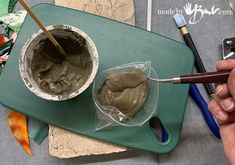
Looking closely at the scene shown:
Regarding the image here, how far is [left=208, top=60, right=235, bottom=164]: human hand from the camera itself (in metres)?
0.55

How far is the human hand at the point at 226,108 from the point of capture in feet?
1.79

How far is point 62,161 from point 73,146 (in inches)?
1.7

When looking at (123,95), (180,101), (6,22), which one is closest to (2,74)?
(6,22)

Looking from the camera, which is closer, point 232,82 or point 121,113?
point 232,82

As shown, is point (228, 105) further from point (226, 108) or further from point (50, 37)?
point (50, 37)

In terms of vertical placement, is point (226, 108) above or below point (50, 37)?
below

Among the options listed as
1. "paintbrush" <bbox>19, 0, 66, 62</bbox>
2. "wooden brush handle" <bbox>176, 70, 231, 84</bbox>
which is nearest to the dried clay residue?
"paintbrush" <bbox>19, 0, 66, 62</bbox>

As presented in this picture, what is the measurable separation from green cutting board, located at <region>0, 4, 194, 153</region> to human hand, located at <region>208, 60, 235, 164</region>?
8 centimetres

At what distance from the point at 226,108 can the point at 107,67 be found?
0.23m

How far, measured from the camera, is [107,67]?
65 centimetres

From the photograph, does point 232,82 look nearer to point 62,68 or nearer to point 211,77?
point 211,77

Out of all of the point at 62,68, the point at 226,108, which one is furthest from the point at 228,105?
the point at 62,68

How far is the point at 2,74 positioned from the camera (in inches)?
25.5

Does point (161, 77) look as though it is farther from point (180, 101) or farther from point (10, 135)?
point (10, 135)
